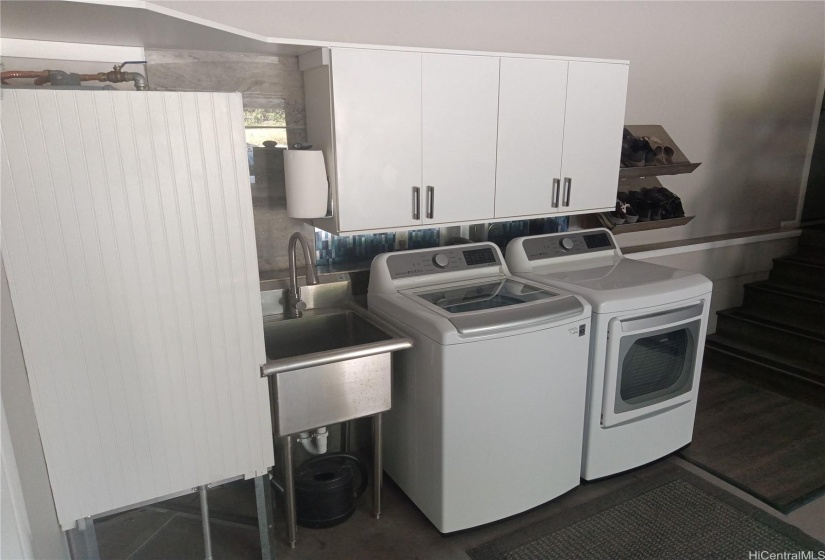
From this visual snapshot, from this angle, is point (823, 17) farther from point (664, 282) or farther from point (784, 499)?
point (784, 499)

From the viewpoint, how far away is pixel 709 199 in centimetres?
392

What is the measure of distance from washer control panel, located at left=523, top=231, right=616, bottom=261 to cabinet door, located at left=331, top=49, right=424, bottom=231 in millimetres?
820

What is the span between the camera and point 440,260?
2521 millimetres

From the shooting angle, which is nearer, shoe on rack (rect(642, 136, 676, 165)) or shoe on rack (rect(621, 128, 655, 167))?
shoe on rack (rect(621, 128, 655, 167))

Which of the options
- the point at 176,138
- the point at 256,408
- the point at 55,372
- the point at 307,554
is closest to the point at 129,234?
the point at 176,138

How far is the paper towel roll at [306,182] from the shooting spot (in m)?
2.12

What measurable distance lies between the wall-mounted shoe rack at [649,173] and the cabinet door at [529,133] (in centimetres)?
57

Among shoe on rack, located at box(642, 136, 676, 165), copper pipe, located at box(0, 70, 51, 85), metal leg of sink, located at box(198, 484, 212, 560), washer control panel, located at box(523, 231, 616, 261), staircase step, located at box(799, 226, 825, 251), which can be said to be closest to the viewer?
copper pipe, located at box(0, 70, 51, 85)

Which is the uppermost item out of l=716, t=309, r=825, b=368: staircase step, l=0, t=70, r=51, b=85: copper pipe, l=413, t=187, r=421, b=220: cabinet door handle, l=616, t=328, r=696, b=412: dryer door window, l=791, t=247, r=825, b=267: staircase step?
l=0, t=70, r=51, b=85: copper pipe

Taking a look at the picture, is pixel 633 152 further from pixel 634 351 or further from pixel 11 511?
pixel 11 511

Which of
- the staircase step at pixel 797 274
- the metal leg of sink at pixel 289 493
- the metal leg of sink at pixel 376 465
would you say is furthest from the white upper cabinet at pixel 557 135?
the staircase step at pixel 797 274

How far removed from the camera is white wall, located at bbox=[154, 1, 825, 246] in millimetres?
2463

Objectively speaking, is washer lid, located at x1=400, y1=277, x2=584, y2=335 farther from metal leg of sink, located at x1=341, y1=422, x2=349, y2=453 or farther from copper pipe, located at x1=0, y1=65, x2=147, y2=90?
copper pipe, located at x1=0, y1=65, x2=147, y2=90

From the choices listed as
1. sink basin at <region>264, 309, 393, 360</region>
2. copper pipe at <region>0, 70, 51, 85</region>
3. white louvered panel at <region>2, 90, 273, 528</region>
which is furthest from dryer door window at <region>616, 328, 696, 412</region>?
copper pipe at <region>0, 70, 51, 85</region>
